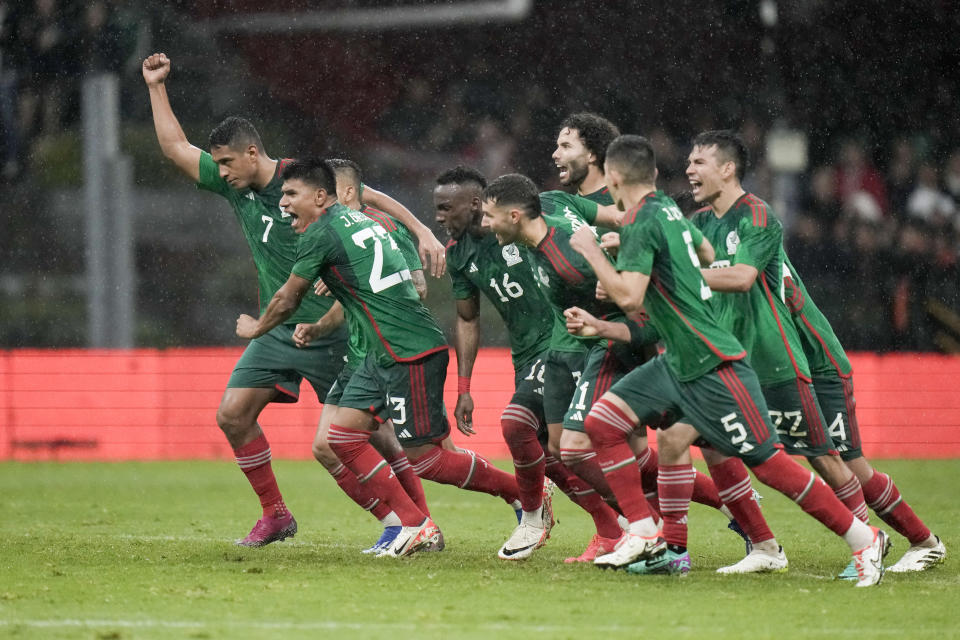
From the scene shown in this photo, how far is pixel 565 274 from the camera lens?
268 inches

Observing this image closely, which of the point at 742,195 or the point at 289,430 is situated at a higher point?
the point at 742,195

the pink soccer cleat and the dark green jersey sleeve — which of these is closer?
the pink soccer cleat

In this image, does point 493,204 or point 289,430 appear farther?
point 289,430

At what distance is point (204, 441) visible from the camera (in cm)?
1455

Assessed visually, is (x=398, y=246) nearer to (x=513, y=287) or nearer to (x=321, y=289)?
(x=321, y=289)

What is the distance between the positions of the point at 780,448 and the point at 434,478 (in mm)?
2267

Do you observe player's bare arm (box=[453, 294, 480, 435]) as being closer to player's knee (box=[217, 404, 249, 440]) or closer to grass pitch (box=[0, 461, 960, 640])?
grass pitch (box=[0, 461, 960, 640])

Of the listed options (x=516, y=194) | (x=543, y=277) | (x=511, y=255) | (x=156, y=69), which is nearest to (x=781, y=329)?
(x=543, y=277)

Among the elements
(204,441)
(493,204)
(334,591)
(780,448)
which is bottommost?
(204,441)

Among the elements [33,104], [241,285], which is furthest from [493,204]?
[33,104]

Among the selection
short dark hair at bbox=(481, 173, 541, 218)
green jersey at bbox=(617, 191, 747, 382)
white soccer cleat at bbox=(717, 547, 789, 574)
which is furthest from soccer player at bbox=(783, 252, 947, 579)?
short dark hair at bbox=(481, 173, 541, 218)

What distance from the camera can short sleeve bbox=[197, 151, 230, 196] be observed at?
797 centimetres

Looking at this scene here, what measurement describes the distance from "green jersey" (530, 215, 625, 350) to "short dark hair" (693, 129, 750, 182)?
0.77 m

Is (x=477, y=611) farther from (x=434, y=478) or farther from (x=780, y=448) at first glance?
(x=434, y=478)
